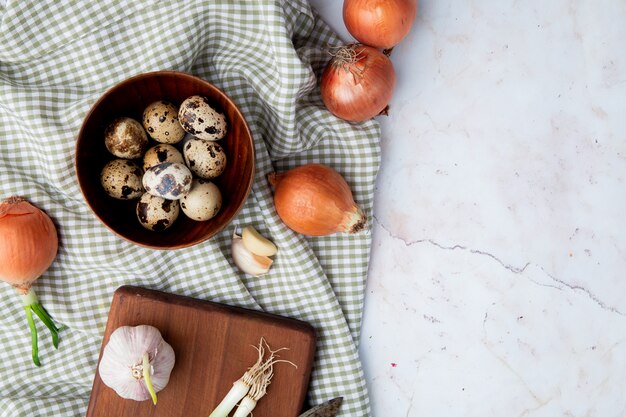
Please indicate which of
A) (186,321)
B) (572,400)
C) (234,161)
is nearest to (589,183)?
(572,400)

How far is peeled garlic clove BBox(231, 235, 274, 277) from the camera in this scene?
1.12m

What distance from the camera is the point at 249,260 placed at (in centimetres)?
112

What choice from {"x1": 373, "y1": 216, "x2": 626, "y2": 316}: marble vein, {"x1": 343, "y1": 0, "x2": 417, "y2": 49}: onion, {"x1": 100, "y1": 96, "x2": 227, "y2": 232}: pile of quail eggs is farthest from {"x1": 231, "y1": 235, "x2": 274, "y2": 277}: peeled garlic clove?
{"x1": 343, "y1": 0, "x2": 417, "y2": 49}: onion

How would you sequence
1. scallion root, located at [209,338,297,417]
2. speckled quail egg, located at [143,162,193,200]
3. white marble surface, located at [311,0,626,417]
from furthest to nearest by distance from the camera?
white marble surface, located at [311,0,626,417]
scallion root, located at [209,338,297,417]
speckled quail egg, located at [143,162,193,200]

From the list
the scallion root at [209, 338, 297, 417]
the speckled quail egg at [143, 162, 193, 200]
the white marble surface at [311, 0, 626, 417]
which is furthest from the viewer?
the white marble surface at [311, 0, 626, 417]

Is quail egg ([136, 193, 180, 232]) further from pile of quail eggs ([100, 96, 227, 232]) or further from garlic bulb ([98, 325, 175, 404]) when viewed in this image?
garlic bulb ([98, 325, 175, 404])

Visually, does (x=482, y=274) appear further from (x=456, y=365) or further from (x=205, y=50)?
(x=205, y=50)

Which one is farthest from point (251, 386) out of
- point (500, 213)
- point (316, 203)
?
point (500, 213)

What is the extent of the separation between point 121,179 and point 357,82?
0.40 meters

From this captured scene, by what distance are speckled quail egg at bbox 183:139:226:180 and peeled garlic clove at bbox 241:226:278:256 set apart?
5.4 inches

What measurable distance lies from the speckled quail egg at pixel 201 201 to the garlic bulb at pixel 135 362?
0.21 meters

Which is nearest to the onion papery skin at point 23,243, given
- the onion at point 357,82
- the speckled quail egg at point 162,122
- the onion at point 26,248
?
the onion at point 26,248

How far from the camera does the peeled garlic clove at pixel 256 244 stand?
3.61ft

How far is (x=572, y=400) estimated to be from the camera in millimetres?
1202
